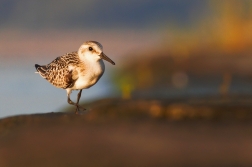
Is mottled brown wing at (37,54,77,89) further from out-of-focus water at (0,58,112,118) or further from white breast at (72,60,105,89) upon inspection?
out-of-focus water at (0,58,112,118)

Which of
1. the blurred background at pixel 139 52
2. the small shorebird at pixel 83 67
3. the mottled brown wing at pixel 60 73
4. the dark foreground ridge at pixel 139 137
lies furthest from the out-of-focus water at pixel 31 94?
the dark foreground ridge at pixel 139 137

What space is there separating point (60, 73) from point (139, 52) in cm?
1002

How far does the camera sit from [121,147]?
9406mm

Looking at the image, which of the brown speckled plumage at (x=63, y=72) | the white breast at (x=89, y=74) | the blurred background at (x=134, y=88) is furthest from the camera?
the brown speckled plumage at (x=63, y=72)

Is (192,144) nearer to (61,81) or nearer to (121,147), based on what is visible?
(121,147)

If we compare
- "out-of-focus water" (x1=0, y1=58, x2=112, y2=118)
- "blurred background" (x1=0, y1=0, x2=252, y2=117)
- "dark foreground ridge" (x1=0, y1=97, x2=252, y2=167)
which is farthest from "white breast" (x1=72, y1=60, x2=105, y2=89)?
"out-of-focus water" (x1=0, y1=58, x2=112, y2=118)

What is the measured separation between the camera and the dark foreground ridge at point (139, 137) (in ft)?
30.0

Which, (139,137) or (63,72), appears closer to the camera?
(139,137)

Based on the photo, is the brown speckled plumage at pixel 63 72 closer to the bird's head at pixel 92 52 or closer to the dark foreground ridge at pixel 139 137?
the bird's head at pixel 92 52

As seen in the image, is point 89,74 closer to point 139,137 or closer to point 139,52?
point 139,137

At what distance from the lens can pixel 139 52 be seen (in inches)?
907

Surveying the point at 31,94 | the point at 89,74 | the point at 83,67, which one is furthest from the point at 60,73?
the point at 31,94

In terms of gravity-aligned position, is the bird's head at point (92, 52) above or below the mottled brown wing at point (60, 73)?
above

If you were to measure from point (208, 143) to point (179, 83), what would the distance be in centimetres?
862
